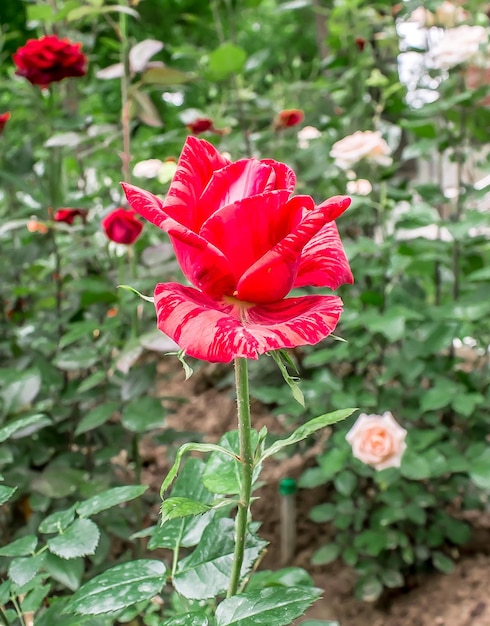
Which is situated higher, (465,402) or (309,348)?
(465,402)

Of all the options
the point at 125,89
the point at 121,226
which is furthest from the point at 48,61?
the point at 121,226

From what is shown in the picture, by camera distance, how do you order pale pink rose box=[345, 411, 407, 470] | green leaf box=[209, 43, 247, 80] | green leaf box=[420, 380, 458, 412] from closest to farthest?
1. pale pink rose box=[345, 411, 407, 470]
2. green leaf box=[420, 380, 458, 412]
3. green leaf box=[209, 43, 247, 80]

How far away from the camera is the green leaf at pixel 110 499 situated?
0.60 m

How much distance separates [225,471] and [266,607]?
13cm

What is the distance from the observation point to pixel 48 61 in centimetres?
128

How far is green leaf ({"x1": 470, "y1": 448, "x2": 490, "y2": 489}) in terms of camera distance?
4.03ft

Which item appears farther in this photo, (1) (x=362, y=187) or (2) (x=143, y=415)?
(1) (x=362, y=187)

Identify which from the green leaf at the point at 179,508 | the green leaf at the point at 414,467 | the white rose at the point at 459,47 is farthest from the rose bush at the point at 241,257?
the white rose at the point at 459,47

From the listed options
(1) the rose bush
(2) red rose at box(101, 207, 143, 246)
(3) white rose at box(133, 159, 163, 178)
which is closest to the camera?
(1) the rose bush

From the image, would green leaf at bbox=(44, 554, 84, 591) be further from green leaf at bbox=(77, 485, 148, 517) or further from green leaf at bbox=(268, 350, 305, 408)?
green leaf at bbox=(268, 350, 305, 408)

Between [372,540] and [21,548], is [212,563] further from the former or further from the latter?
[372,540]

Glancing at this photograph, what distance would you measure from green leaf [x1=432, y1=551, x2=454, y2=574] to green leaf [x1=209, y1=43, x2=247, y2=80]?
125cm

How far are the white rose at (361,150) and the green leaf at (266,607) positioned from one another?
1100 mm

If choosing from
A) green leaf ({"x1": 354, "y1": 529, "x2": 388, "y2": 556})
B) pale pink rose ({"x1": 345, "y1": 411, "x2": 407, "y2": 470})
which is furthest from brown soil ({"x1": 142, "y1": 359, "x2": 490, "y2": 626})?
pale pink rose ({"x1": 345, "y1": 411, "x2": 407, "y2": 470})
